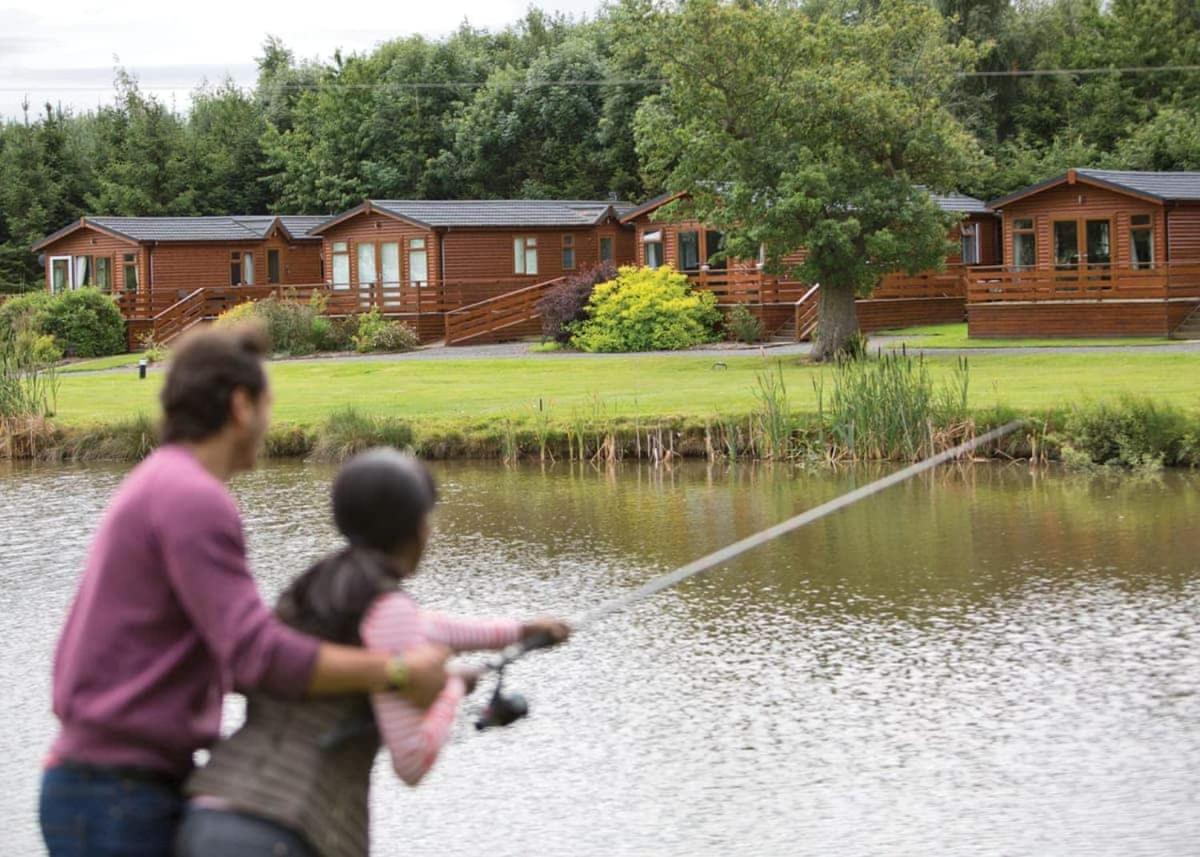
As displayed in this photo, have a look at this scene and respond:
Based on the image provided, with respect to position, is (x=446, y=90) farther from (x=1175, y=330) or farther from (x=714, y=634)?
(x=714, y=634)

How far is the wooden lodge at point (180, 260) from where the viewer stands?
55594mm

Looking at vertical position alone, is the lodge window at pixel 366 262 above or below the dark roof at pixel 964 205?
below

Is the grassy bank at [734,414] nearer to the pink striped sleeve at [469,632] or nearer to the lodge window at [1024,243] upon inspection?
the lodge window at [1024,243]

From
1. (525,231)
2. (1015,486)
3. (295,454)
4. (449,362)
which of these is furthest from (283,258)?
(1015,486)

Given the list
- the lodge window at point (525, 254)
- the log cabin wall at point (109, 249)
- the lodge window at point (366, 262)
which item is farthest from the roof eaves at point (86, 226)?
the lodge window at point (525, 254)

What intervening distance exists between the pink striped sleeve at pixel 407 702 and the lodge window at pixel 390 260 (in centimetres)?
5165

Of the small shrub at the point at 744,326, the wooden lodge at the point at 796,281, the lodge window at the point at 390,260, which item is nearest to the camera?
the small shrub at the point at 744,326

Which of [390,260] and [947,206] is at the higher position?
[947,206]

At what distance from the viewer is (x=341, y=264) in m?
57.3

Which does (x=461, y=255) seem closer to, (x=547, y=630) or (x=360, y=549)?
(x=547, y=630)

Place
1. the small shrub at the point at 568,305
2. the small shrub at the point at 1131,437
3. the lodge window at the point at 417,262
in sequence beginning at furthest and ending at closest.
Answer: the lodge window at the point at 417,262 → the small shrub at the point at 568,305 → the small shrub at the point at 1131,437

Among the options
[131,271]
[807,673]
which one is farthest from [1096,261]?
[807,673]

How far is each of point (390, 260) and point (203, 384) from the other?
52328 mm

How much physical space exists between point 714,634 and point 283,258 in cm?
4853
